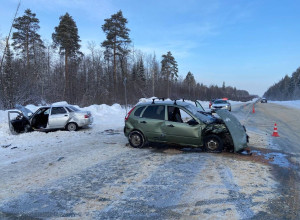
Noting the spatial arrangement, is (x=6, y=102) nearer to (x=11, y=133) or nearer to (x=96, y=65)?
(x=11, y=133)

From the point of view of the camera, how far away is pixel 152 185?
473 cm

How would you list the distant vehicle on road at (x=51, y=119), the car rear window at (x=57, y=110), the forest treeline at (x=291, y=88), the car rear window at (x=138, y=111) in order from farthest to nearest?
the forest treeline at (x=291, y=88)
the car rear window at (x=57, y=110)
the distant vehicle on road at (x=51, y=119)
the car rear window at (x=138, y=111)

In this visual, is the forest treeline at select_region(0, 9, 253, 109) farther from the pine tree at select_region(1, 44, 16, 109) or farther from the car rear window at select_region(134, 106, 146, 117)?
the car rear window at select_region(134, 106, 146, 117)

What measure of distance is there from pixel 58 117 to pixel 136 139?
19.6 feet

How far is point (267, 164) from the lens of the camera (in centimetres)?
602

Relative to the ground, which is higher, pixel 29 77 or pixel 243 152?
pixel 29 77

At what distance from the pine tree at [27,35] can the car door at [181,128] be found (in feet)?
104

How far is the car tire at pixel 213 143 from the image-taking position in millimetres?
6938

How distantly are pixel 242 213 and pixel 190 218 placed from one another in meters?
0.85

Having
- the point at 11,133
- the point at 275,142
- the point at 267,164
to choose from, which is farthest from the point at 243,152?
the point at 11,133

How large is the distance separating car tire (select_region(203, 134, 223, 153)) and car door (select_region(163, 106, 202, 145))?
0.25 metres

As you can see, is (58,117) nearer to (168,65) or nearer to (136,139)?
(136,139)

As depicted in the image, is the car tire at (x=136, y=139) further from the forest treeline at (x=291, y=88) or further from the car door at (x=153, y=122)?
the forest treeline at (x=291, y=88)

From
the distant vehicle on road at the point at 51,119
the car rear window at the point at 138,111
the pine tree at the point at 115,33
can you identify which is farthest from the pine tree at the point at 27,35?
the car rear window at the point at 138,111
